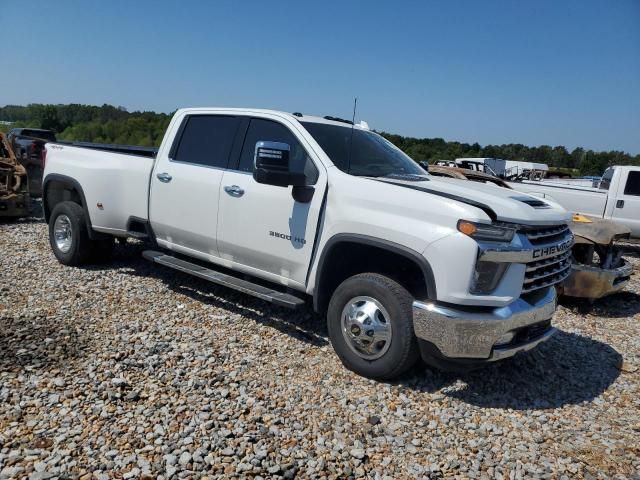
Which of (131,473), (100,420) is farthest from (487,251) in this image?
(100,420)

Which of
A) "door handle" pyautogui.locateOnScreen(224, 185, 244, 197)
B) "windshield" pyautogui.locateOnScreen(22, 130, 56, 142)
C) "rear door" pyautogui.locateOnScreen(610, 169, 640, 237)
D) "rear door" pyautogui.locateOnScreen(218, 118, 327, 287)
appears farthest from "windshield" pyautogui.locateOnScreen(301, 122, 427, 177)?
"windshield" pyautogui.locateOnScreen(22, 130, 56, 142)

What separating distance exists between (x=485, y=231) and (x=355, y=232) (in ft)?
3.14

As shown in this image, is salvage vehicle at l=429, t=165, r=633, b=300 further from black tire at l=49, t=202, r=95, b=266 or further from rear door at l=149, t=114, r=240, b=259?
black tire at l=49, t=202, r=95, b=266

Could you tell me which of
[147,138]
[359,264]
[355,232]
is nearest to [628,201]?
[359,264]

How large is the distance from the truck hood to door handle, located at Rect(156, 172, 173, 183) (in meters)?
2.37

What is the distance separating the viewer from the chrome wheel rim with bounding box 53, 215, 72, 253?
6.49m

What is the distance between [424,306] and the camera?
345 cm

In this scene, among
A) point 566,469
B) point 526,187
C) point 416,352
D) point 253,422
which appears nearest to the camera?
point 566,469

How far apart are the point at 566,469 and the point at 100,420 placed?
2.85m

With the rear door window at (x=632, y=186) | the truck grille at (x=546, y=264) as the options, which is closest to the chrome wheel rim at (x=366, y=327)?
the truck grille at (x=546, y=264)

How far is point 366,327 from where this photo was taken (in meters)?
3.79

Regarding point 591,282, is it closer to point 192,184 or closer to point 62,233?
point 192,184

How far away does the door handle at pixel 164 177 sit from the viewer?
5.26 meters

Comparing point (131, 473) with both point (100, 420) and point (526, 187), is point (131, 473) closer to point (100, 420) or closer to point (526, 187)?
point (100, 420)
